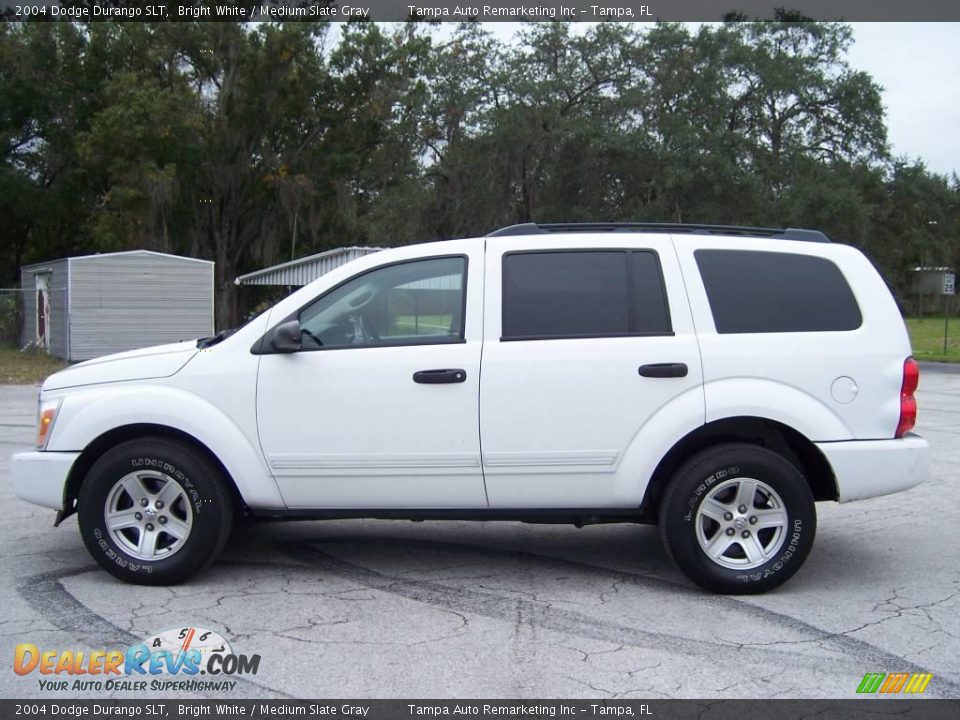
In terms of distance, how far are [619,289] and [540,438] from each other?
93cm

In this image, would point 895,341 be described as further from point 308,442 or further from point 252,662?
point 252,662

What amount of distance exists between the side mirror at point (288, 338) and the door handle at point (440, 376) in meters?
0.66

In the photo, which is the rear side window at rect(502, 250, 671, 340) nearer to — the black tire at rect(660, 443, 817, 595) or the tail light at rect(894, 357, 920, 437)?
the black tire at rect(660, 443, 817, 595)

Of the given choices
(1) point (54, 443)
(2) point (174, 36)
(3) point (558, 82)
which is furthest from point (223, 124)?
(1) point (54, 443)

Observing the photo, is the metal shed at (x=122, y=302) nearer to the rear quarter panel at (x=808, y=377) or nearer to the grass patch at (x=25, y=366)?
the grass patch at (x=25, y=366)

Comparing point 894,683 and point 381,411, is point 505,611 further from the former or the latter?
point 894,683

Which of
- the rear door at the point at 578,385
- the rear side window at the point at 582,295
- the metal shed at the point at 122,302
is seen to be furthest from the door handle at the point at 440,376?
the metal shed at the point at 122,302

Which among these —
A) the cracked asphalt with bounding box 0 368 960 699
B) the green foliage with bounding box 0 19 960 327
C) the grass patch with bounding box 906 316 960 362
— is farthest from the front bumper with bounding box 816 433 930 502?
the green foliage with bounding box 0 19 960 327

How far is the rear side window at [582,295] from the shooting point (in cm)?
532

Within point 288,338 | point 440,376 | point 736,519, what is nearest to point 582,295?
point 440,376

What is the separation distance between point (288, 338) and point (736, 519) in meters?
2.57

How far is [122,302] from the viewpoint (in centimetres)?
2392

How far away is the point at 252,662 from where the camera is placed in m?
4.31
